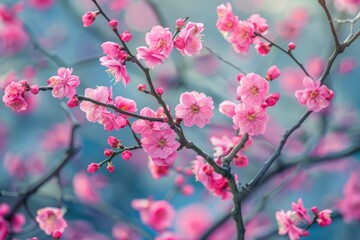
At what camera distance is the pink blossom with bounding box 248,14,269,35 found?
1933 millimetres

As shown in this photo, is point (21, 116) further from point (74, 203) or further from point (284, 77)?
point (74, 203)

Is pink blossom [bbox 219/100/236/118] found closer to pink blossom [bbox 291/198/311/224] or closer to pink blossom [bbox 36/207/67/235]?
pink blossom [bbox 291/198/311/224]

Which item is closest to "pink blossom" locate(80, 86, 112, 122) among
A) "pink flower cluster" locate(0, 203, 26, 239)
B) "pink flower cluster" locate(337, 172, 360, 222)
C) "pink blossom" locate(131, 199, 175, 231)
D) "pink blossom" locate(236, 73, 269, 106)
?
"pink blossom" locate(236, 73, 269, 106)

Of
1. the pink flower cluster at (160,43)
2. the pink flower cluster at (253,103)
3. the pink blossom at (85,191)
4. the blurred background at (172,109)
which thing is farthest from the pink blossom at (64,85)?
the pink blossom at (85,191)

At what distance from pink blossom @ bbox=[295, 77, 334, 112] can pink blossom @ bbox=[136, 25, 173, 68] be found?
477 mm

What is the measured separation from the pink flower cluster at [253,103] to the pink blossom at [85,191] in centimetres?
290

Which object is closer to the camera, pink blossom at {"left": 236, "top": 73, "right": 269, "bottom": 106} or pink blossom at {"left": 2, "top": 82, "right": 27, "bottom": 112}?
pink blossom at {"left": 2, "top": 82, "right": 27, "bottom": 112}

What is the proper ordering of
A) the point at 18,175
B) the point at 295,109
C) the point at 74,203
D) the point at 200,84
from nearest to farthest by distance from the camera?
the point at 74,203, the point at 200,84, the point at 18,175, the point at 295,109

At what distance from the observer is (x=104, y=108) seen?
4.97 feet

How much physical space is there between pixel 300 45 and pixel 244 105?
4.60m

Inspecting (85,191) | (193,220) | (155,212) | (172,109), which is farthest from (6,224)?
(193,220)

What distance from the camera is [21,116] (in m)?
5.96

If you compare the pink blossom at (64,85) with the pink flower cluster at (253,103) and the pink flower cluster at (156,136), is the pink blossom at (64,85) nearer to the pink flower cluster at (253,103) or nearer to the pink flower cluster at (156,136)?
the pink flower cluster at (156,136)

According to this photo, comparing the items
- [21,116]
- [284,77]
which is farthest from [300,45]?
[21,116]
